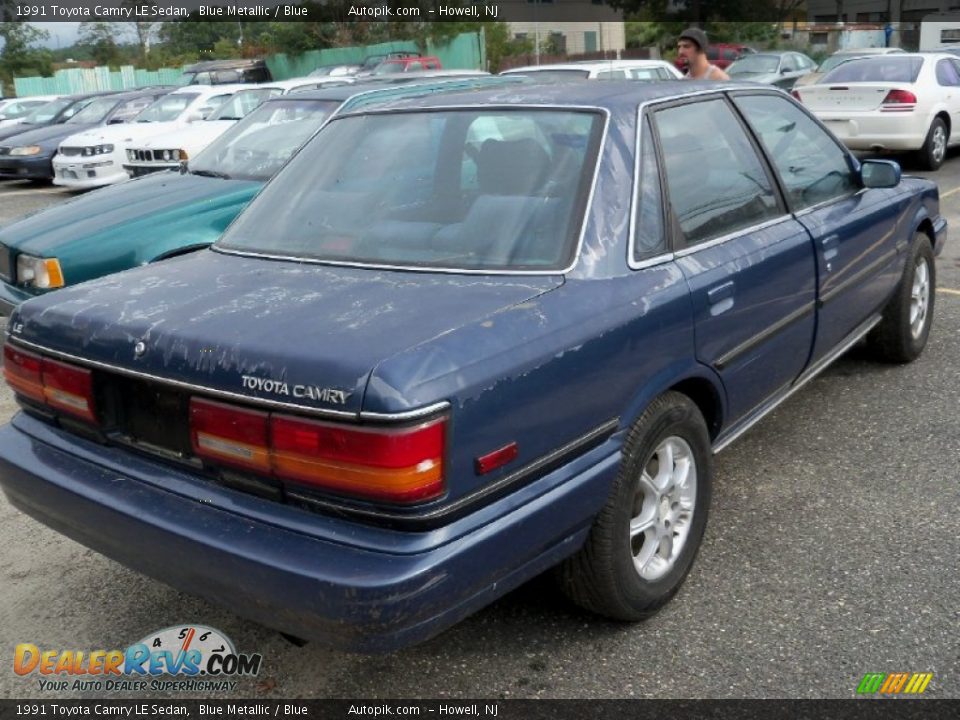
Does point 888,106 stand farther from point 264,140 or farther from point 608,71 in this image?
point 264,140

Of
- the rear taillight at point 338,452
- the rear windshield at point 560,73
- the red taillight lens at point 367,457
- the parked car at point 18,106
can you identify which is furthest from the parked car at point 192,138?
the parked car at point 18,106

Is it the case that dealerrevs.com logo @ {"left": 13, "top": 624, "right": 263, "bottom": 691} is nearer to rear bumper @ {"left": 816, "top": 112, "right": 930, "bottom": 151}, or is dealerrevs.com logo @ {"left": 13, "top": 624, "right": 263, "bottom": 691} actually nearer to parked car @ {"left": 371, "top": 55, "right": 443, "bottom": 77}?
rear bumper @ {"left": 816, "top": 112, "right": 930, "bottom": 151}

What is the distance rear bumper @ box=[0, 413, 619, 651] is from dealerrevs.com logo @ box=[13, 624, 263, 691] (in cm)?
47

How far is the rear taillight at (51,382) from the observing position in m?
2.77

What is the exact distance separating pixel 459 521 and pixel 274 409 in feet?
1.71

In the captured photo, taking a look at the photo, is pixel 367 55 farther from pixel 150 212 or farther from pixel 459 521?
pixel 459 521

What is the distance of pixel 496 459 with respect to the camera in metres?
2.40

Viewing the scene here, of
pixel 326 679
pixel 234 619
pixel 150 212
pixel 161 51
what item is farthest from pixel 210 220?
pixel 161 51

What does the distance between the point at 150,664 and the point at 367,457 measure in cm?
128

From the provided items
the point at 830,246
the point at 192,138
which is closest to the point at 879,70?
the point at 192,138

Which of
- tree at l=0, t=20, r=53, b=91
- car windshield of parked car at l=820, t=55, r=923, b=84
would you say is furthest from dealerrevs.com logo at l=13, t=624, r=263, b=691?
tree at l=0, t=20, r=53, b=91

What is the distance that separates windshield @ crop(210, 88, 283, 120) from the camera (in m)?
11.3

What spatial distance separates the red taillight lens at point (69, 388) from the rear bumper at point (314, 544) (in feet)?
0.42

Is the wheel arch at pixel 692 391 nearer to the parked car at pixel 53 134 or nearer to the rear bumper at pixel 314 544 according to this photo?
the rear bumper at pixel 314 544
